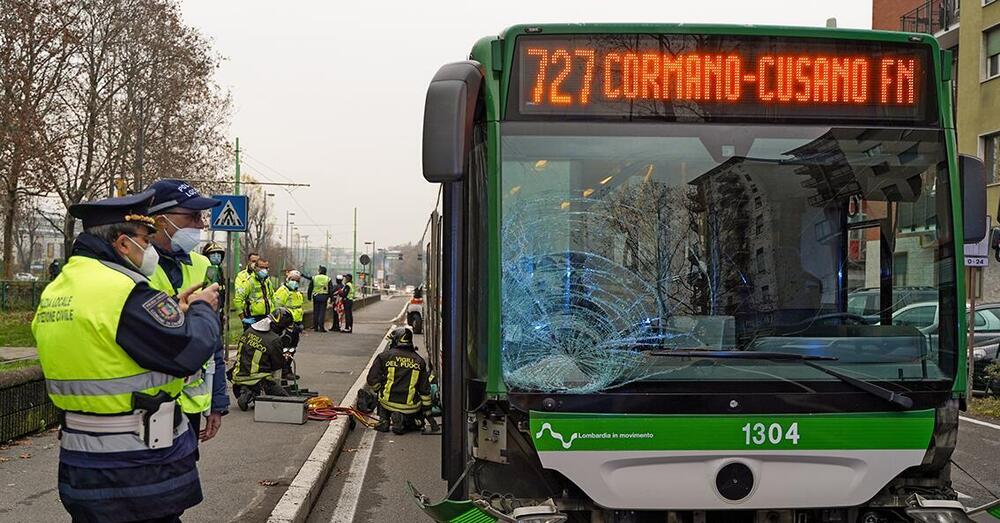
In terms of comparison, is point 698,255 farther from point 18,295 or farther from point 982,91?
point 18,295

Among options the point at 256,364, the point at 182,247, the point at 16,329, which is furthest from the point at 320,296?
the point at 182,247

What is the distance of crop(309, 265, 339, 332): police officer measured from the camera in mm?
27031

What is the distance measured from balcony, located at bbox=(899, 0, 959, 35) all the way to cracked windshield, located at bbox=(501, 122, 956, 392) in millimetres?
32386

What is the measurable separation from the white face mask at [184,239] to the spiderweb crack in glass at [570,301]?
1.36 meters

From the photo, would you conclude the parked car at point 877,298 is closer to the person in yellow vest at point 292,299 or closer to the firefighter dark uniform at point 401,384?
the firefighter dark uniform at point 401,384

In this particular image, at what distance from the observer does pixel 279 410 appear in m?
11.1

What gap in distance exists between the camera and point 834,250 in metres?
4.88

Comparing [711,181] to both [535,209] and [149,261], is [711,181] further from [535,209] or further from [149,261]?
[149,261]

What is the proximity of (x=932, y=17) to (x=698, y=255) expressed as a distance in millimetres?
36497

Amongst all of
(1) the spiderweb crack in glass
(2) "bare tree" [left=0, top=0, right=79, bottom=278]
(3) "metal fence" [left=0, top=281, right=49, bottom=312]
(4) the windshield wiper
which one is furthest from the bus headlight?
(3) "metal fence" [left=0, top=281, right=49, bottom=312]

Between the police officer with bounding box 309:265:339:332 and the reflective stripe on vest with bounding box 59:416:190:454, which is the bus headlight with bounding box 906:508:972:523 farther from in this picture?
the police officer with bounding box 309:265:339:332

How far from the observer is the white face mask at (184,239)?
4.27 metres

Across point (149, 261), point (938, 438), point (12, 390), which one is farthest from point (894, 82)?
point (12, 390)

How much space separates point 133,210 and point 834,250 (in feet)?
10.6
